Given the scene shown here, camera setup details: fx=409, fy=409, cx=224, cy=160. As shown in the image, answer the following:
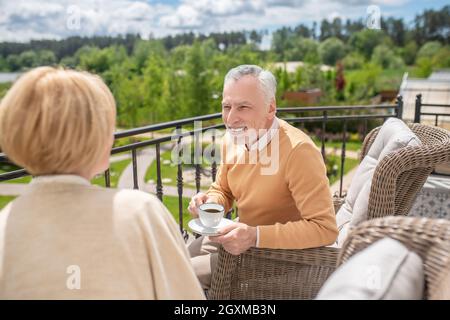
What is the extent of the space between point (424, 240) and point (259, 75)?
3.52ft

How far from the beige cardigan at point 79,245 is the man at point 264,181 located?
2.31 feet

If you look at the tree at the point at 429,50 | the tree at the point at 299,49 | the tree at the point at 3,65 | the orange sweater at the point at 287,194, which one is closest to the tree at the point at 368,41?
the tree at the point at 299,49

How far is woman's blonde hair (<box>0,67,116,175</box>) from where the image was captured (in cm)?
93

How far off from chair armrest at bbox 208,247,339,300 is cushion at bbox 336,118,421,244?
315mm

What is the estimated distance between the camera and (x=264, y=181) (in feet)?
6.09

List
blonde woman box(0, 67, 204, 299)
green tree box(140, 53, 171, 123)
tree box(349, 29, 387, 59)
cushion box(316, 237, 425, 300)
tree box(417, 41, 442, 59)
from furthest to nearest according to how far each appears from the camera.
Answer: tree box(349, 29, 387, 59), tree box(417, 41, 442, 59), green tree box(140, 53, 171, 123), blonde woman box(0, 67, 204, 299), cushion box(316, 237, 425, 300)

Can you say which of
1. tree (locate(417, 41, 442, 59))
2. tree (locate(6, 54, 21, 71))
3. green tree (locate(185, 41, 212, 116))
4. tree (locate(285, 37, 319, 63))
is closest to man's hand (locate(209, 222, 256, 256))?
green tree (locate(185, 41, 212, 116))

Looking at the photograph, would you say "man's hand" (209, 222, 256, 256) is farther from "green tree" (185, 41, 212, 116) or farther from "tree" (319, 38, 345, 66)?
"tree" (319, 38, 345, 66)

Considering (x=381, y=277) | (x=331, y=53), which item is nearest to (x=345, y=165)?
(x=381, y=277)

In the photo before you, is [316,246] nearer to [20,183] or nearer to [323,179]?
[323,179]

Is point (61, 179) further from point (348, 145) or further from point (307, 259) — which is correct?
point (348, 145)

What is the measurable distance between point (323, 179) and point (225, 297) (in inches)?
26.5

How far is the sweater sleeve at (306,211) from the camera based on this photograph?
1.71m

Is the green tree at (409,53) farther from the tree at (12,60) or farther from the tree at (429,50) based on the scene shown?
the tree at (12,60)
